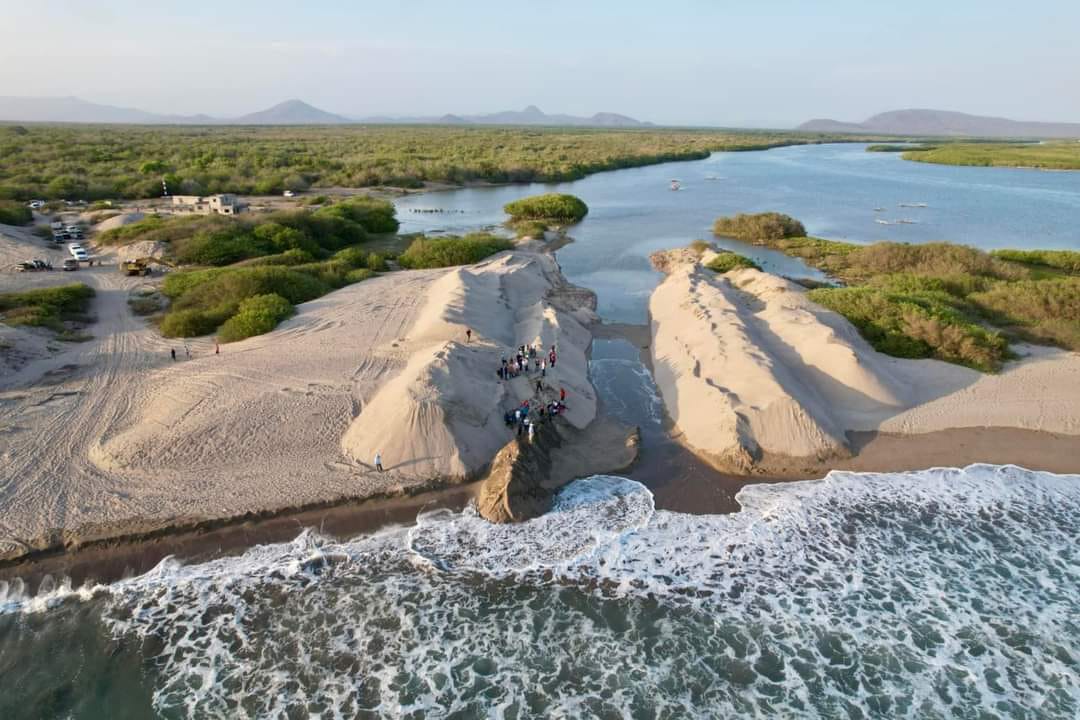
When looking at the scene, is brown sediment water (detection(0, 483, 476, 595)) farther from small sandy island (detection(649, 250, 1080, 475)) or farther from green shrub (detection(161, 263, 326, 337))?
green shrub (detection(161, 263, 326, 337))

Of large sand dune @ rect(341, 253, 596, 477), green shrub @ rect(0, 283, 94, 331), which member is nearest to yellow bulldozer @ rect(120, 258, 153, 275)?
green shrub @ rect(0, 283, 94, 331)

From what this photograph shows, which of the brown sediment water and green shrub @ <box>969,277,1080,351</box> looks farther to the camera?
green shrub @ <box>969,277,1080,351</box>

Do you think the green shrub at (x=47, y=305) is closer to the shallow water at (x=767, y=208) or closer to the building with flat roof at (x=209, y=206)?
the building with flat roof at (x=209, y=206)

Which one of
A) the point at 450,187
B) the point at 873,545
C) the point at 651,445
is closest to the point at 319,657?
the point at 651,445

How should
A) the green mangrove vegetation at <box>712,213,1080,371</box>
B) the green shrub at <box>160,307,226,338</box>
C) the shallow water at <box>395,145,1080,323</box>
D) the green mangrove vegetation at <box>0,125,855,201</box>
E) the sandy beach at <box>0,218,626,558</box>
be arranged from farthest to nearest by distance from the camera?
the green mangrove vegetation at <box>0,125,855,201</box> < the shallow water at <box>395,145,1080,323</box> < the green shrub at <box>160,307,226,338</box> < the green mangrove vegetation at <box>712,213,1080,371</box> < the sandy beach at <box>0,218,626,558</box>

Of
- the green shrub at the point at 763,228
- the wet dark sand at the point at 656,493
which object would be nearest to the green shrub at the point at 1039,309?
the wet dark sand at the point at 656,493

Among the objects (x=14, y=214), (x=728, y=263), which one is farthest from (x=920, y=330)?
(x=14, y=214)

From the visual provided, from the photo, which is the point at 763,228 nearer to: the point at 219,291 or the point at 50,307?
the point at 219,291
